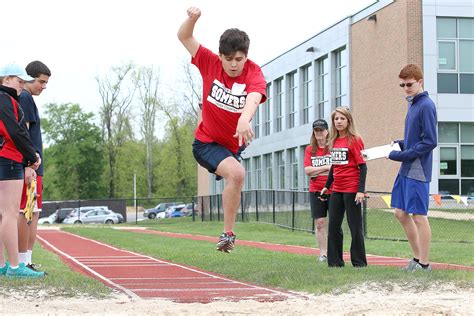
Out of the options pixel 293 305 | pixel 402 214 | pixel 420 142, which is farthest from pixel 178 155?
pixel 293 305

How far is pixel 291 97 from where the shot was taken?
4859cm

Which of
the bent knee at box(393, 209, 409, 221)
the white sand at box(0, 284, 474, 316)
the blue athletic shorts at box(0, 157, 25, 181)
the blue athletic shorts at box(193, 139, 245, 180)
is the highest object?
the blue athletic shorts at box(193, 139, 245, 180)

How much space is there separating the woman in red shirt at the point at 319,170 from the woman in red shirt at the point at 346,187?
3.02ft

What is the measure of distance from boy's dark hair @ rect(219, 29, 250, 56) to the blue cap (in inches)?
82.0

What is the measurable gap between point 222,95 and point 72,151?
8237 cm

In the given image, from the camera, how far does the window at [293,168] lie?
155 feet

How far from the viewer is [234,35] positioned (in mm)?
7277

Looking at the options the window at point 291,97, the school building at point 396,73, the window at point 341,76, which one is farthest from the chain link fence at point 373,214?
the window at point 291,97

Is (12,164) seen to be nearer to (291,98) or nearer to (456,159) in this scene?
(456,159)

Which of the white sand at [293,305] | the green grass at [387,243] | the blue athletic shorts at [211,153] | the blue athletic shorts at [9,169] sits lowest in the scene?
the green grass at [387,243]

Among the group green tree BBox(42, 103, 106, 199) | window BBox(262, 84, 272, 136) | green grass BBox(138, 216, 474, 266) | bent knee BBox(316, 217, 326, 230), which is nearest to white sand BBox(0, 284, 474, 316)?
bent knee BBox(316, 217, 326, 230)

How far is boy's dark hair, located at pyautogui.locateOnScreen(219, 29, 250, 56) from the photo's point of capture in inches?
287

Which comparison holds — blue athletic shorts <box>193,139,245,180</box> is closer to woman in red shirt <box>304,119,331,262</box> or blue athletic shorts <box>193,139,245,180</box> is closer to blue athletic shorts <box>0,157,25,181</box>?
blue athletic shorts <box>0,157,25,181</box>

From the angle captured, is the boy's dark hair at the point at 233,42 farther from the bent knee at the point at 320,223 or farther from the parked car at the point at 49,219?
the parked car at the point at 49,219
